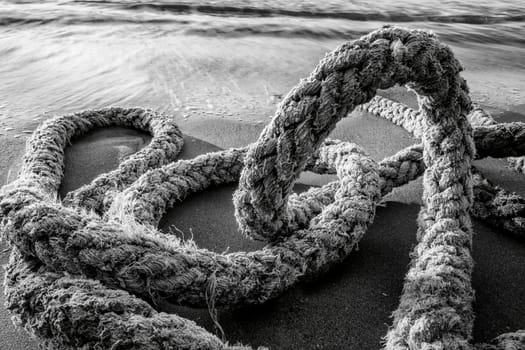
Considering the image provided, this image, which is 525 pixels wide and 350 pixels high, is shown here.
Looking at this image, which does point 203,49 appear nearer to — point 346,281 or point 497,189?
point 497,189

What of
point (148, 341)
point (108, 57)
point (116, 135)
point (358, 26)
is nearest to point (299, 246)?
point (148, 341)

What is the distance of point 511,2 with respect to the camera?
20.0ft

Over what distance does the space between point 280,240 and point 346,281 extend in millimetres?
221

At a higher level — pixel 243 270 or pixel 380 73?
pixel 380 73

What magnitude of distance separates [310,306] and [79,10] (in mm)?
4819

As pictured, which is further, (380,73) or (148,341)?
(380,73)

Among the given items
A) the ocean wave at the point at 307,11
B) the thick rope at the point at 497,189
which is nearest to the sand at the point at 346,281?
the thick rope at the point at 497,189

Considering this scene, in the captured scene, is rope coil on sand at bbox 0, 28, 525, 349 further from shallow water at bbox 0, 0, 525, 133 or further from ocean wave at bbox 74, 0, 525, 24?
ocean wave at bbox 74, 0, 525, 24

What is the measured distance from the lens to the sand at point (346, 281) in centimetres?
100

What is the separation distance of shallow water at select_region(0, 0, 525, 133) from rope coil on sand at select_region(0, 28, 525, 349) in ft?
4.10

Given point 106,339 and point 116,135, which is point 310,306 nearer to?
point 106,339

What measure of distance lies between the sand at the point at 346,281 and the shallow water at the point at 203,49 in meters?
0.84

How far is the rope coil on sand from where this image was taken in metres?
0.80

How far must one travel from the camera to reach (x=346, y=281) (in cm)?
116
